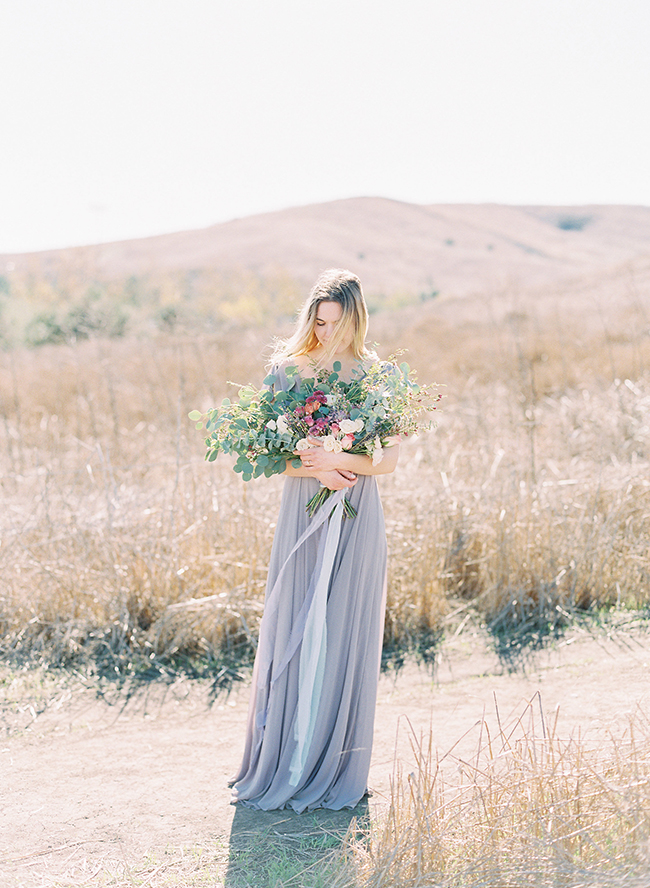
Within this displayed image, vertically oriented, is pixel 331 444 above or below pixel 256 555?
above

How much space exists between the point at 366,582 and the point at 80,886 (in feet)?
4.46

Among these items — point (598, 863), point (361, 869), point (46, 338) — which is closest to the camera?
point (598, 863)

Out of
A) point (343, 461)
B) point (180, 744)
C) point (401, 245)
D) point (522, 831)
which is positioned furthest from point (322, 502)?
point (401, 245)

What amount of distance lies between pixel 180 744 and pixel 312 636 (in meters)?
1.13

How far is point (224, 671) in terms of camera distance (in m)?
4.16

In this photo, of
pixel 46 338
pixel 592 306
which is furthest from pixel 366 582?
pixel 46 338

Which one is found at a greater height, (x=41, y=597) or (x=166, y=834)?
(x=41, y=597)

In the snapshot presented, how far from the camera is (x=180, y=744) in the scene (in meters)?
3.45

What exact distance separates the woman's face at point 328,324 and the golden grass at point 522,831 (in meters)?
1.42

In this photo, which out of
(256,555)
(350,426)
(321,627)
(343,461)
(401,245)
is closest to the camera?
(350,426)

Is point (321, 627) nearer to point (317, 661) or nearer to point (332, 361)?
point (317, 661)

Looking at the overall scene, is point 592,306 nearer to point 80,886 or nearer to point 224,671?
point 224,671

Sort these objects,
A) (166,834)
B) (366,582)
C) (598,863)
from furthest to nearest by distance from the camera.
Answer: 1. (366,582)
2. (166,834)
3. (598,863)

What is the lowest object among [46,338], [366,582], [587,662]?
[587,662]
